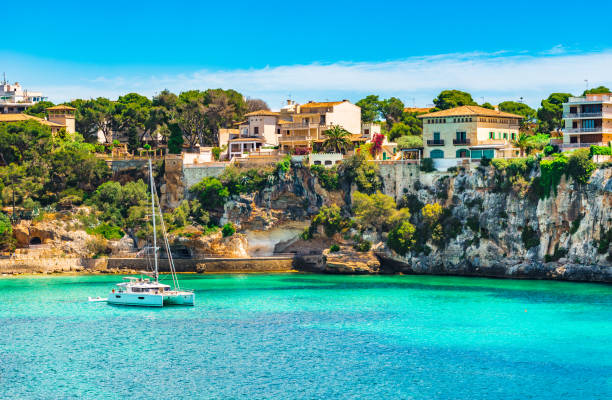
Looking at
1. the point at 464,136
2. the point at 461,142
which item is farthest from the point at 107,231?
the point at 464,136

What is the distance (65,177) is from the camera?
100438 mm

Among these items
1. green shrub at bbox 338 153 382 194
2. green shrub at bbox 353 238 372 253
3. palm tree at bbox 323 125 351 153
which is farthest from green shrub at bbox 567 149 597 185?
palm tree at bbox 323 125 351 153

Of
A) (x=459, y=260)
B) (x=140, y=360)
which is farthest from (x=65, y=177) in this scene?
(x=140, y=360)

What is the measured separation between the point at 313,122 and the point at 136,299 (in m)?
41.3

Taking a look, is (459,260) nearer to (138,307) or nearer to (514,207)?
(514,207)

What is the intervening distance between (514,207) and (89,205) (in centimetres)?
4464

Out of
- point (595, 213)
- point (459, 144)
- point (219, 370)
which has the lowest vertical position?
point (219, 370)

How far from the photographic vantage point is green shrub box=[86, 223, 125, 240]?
9194 centimetres

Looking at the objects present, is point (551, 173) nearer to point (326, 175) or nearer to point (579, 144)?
point (579, 144)

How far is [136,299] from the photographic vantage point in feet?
220

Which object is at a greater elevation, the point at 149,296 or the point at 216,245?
the point at 216,245

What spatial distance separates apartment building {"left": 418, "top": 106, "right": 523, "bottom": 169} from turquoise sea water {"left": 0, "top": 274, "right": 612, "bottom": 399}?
1546 cm

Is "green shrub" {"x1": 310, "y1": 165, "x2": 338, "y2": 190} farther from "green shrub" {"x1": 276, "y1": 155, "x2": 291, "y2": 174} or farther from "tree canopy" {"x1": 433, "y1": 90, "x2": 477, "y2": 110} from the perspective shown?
"tree canopy" {"x1": 433, "y1": 90, "x2": 477, "y2": 110}

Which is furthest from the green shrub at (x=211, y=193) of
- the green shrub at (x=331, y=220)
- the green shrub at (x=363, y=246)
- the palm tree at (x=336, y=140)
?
the green shrub at (x=363, y=246)
